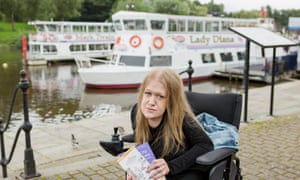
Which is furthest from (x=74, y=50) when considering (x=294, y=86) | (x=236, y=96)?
(x=236, y=96)

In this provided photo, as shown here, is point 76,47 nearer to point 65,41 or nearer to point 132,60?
point 65,41

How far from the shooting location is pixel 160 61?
17.5 metres

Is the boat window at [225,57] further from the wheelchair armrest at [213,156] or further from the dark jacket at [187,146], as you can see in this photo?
the dark jacket at [187,146]

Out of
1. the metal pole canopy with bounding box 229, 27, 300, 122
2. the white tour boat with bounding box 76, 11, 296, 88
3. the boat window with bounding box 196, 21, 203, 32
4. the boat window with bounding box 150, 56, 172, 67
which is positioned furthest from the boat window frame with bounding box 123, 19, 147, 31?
the metal pole canopy with bounding box 229, 27, 300, 122

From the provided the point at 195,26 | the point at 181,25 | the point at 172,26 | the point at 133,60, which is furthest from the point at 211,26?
the point at 133,60

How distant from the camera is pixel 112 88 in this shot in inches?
646

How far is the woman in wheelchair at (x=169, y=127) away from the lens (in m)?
2.46

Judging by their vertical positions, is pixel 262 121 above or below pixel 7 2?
below

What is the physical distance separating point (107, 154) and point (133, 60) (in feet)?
41.4

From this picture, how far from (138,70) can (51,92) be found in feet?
13.9

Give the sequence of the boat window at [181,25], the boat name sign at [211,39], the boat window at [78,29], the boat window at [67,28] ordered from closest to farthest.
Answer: the boat window at [181,25] < the boat name sign at [211,39] < the boat window at [67,28] < the boat window at [78,29]

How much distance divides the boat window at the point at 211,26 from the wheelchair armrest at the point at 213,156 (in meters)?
18.7

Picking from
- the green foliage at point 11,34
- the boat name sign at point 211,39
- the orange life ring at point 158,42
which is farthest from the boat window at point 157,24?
the green foliage at point 11,34

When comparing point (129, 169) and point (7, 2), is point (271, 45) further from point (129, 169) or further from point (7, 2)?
point (7, 2)
